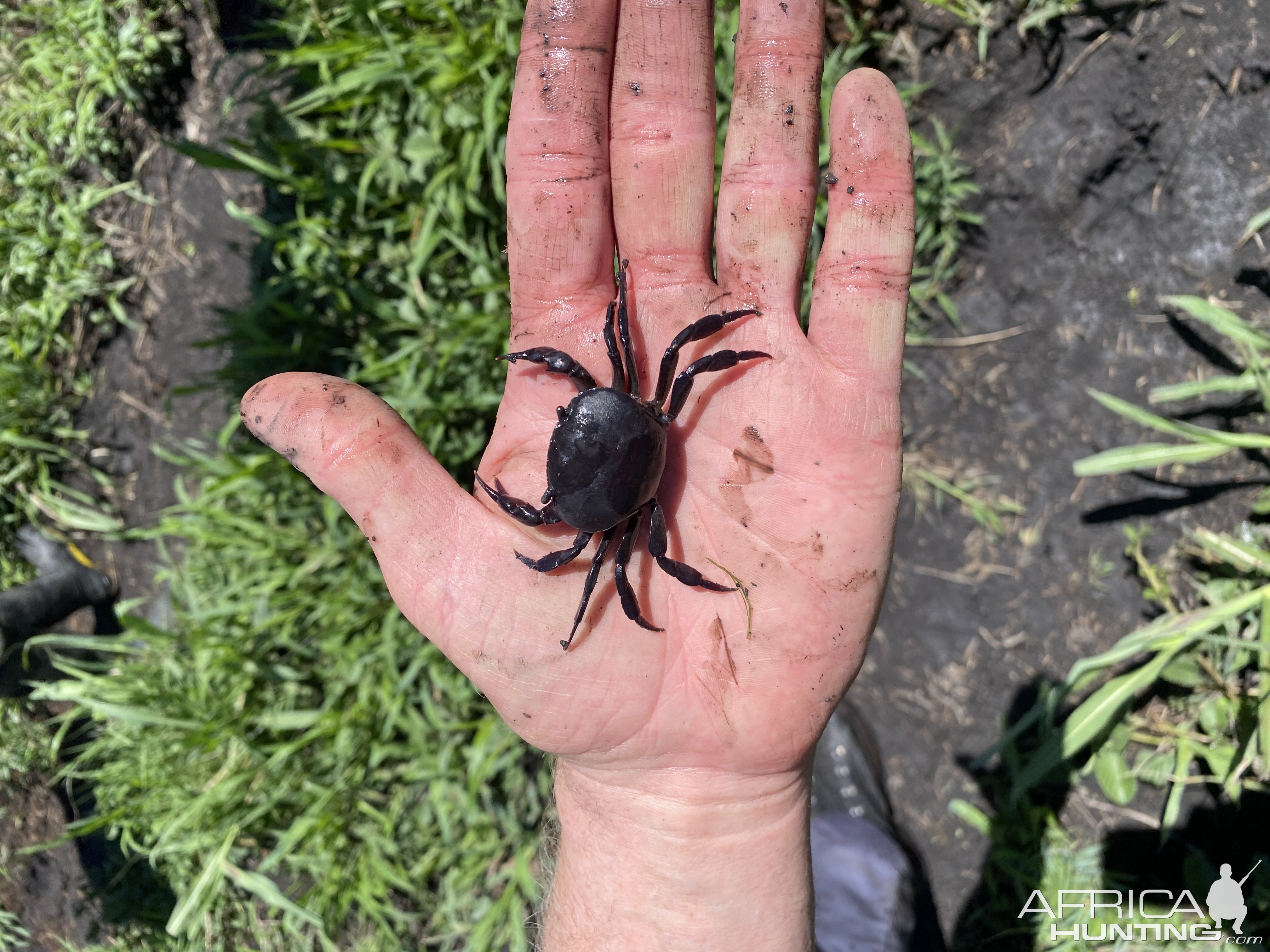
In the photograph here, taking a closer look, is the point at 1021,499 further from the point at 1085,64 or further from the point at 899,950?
the point at 899,950

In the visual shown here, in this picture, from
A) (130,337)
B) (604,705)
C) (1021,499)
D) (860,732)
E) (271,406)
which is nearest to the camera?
(271,406)

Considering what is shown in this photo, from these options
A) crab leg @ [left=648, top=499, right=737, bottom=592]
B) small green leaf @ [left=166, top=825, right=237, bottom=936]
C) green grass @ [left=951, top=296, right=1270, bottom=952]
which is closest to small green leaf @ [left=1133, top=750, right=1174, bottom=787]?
green grass @ [left=951, top=296, right=1270, bottom=952]

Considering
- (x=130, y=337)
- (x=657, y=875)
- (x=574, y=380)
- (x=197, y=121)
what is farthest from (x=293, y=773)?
(x=197, y=121)

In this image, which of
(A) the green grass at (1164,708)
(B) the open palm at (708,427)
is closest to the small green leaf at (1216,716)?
(A) the green grass at (1164,708)

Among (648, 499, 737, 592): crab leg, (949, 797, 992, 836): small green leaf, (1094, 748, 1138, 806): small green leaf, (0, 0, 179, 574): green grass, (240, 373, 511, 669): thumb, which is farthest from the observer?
(0, 0, 179, 574): green grass

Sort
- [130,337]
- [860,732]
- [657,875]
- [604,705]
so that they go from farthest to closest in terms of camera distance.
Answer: [130,337]
[860,732]
[657,875]
[604,705]

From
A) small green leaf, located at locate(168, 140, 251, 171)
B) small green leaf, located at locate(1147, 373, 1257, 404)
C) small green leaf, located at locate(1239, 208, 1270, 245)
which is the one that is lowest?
small green leaf, located at locate(1147, 373, 1257, 404)
